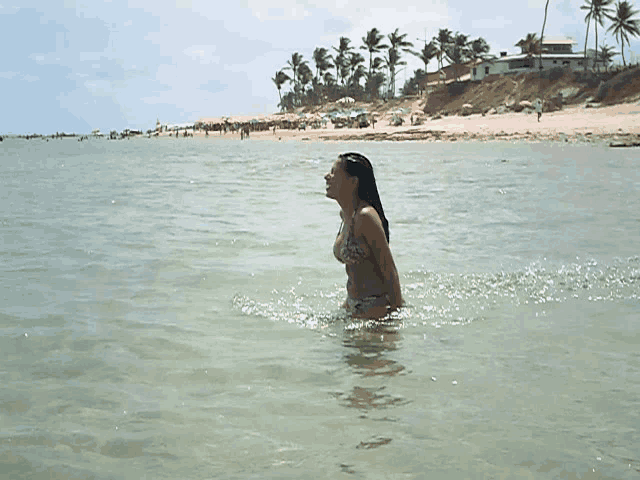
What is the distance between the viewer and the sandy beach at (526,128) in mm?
38938

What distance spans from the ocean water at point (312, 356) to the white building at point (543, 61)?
66.0 m

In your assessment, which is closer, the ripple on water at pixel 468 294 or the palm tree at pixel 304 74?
the ripple on water at pixel 468 294

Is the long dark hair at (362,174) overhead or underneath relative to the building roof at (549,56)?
underneath

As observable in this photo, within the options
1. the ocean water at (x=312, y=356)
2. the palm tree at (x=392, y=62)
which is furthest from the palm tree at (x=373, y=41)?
the ocean water at (x=312, y=356)

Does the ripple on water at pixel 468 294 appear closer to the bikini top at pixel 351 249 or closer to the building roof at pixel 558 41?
the bikini top at pixel 351 249

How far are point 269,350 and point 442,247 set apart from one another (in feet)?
17.0

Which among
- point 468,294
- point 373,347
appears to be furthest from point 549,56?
point 373,347

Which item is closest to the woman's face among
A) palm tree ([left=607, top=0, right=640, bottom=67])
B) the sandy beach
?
the sandy beach

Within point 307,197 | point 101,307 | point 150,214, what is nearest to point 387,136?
point 307,197

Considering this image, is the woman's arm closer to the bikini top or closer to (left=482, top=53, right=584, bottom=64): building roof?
the bikini top

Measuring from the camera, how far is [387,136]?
54750mm

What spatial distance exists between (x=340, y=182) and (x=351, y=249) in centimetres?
49

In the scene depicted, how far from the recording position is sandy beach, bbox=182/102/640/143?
38938 mm

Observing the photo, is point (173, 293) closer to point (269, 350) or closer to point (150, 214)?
point (269, 350)
